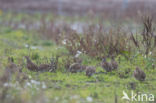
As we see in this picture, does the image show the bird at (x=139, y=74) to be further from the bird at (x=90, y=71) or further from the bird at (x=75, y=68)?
the bird at (x=75, y=68)

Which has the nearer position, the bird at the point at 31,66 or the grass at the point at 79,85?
the grass at the point at 79,85

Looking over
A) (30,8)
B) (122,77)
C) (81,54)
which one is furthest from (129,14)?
(122,77)

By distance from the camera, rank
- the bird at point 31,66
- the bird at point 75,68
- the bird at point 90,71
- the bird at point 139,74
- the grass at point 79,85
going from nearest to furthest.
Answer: the grass at point 79,85 < the bird at point 139,74 < the bird at point 90,71 < the bird at point 31,66 < the bird at point 75,68

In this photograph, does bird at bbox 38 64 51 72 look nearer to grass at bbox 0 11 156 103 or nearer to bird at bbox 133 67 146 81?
grass at bbox 0 11 156 103

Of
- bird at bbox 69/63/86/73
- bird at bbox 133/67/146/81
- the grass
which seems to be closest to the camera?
the grass

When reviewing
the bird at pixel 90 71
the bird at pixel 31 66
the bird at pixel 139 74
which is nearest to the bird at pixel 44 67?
the bird at pixel 31 66

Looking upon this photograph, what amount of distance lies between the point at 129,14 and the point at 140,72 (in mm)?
12491

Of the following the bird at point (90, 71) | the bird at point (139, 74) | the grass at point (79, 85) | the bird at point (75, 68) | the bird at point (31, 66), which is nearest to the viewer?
the grass at point (79, 85)

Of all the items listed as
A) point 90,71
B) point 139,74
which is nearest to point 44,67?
point 90,71

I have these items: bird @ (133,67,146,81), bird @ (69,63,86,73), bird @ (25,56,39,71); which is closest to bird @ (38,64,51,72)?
bird @ (25,56,39,71)

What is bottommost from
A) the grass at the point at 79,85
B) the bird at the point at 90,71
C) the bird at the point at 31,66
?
the grass at the point at 79,85

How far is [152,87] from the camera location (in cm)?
514

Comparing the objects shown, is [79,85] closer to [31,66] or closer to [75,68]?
[75,68]

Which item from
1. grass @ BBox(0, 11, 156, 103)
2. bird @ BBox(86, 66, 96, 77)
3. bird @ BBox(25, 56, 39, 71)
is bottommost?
grass @ BBox(0, 11, 156, 103)
